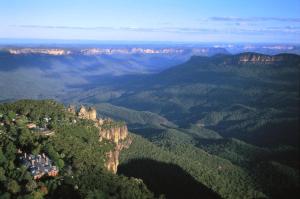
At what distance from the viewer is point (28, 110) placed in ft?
268

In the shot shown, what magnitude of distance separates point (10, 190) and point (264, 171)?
58.4m

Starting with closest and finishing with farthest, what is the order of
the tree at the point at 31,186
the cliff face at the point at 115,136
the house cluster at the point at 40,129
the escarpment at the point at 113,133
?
the tree at the point at 31,186, the house cluster at the point at 40,129, the cliff face at the point at 115,136, the escarpment at the point at 113,133

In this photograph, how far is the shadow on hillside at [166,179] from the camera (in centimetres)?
7219

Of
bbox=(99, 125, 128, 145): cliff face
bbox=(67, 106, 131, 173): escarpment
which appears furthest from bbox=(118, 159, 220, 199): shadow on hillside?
bbox=(99, 125, 128, 145): cliff face

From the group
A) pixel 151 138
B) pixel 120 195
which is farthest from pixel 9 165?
pixel 151 138

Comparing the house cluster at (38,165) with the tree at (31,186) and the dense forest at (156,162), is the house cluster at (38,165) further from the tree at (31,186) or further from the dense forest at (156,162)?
the tree at (31,186)

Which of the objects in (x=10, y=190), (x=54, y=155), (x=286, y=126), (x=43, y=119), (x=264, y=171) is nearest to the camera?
(x=10, y=190)

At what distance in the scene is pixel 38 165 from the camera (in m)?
56.4

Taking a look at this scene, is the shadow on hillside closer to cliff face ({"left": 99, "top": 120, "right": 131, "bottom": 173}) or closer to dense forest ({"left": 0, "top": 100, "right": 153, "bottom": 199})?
cliff face ({"left": 99, "top": 120, "right": 131, "bottom": 173})

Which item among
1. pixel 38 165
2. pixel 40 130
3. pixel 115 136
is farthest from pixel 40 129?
pixel 115 136

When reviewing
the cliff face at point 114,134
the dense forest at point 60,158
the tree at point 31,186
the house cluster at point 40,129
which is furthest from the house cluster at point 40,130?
the tree at point 31,186

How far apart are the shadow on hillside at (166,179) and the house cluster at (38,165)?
17.6 meters

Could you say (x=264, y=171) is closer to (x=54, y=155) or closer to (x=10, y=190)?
(x=54, y=155)

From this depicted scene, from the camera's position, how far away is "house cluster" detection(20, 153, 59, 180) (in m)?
54.7
